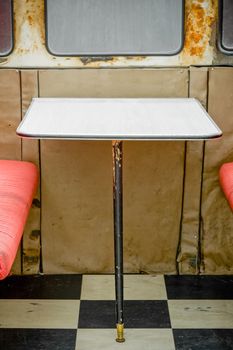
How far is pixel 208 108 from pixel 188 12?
49 cm

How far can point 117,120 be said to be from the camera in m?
2.42

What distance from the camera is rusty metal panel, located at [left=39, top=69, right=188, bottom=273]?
302 cm

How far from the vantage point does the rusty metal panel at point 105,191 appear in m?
3.02

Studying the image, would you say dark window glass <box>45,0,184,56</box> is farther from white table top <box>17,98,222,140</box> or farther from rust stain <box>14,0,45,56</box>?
white table top <box>17,98,222,140</box>

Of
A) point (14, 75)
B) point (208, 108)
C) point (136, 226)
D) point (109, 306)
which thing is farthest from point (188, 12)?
point (109, 306)

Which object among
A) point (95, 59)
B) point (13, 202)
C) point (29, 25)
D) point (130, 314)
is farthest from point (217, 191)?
point (29, 25)

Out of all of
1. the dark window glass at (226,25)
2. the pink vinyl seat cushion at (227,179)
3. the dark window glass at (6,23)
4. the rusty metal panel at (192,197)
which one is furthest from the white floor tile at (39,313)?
the dark window glass at (226,25)

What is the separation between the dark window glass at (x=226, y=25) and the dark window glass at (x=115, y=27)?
196mm

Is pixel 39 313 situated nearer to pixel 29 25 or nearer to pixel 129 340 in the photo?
pixel 129 340

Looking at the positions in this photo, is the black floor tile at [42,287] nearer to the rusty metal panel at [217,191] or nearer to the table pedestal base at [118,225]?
the table pedestal base at [118,225]

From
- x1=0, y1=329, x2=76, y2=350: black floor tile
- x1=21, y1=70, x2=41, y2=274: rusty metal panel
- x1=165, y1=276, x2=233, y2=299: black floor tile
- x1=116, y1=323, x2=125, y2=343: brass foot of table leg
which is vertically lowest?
x1=165, y1=276, x2=233, y2=299: black floor tile

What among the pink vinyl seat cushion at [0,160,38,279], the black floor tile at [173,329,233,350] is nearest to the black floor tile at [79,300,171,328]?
the black floor tile at [173,329,233,350]

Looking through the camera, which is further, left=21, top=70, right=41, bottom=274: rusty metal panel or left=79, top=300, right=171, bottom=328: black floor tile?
left=21, top=70, right=41, bottom=274: rusty metal panel

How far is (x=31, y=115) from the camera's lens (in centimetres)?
252
